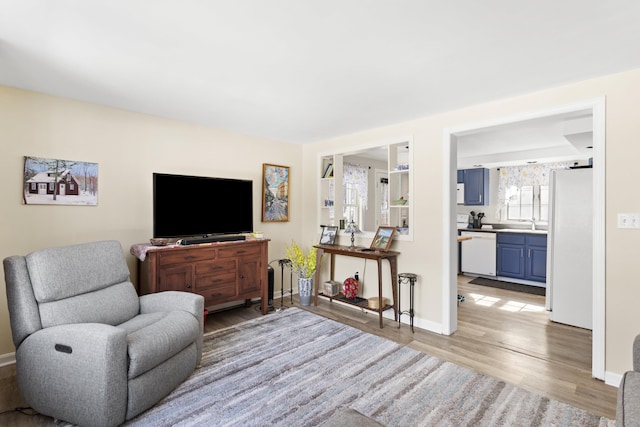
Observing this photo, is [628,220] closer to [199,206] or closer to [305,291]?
[305,291]

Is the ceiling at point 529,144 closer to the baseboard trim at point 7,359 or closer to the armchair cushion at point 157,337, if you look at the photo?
the armchair cushion at point 157,337

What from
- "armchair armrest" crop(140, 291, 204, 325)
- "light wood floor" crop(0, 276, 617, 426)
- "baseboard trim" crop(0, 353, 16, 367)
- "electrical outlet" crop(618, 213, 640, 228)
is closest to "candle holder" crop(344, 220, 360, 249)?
"light wood floor" crop(0, 276, 617, 426)

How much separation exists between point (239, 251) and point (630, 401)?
3209mm

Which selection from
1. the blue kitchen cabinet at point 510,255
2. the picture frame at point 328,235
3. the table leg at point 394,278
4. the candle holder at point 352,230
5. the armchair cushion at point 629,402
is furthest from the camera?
the blue kitchen cabinet at point 510,255

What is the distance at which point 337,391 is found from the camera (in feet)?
7.49

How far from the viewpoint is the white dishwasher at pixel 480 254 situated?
5844 millimetres

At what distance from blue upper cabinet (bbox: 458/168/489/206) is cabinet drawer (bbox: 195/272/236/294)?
5135mm

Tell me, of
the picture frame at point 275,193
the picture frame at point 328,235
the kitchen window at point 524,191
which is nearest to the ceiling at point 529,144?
the kitchen window at point 524,191

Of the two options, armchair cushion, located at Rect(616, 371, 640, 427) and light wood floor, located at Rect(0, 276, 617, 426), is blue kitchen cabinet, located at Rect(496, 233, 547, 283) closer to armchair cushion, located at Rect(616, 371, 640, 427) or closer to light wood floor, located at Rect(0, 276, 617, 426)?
light wood floor, located at Rect(0, 276, 617, 426)

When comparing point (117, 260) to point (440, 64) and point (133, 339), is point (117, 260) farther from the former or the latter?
point (440, 64)

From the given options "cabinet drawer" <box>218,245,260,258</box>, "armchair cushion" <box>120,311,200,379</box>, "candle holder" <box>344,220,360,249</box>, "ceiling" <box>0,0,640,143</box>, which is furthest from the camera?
"candle holder" <box>344,220,360,249</box>

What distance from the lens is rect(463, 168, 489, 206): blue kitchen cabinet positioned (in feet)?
21.0

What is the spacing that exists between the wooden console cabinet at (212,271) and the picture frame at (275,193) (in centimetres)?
78

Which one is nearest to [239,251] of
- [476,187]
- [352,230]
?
[352,230]
